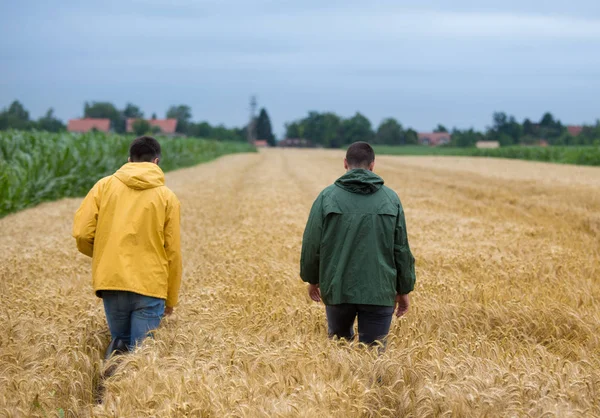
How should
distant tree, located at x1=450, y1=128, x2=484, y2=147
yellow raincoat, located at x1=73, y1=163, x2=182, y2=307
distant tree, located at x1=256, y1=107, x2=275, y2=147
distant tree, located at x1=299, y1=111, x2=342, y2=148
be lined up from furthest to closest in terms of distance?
1. distant tree, located at x1=256, y1=107, x2=275, y2=147
2. distant tree, located at x1=299, y1=111, x2=342, y2=148
3. distant tree, located at x1=450, y1=128, x2=484, y2=147
4. yellow raincoat, located at x1=73, y1=163, x2=182, y2=307

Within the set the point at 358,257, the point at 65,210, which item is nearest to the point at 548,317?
the point at 358,257

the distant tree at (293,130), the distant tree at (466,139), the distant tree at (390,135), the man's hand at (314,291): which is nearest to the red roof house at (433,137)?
the distant tree at (293,130)

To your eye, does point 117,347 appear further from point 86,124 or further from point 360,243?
point 86,124

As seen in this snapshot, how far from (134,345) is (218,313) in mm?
953

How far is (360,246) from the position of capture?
15.1 feet

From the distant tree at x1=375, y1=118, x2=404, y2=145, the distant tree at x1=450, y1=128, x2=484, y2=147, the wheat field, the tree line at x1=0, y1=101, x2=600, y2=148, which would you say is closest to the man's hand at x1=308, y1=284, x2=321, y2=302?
the wheat field

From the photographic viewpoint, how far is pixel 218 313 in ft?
19.3

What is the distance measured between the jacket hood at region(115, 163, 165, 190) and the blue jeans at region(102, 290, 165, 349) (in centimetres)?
76

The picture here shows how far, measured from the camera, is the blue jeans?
16.3 feet

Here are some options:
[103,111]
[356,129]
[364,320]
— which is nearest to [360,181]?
[364,320]

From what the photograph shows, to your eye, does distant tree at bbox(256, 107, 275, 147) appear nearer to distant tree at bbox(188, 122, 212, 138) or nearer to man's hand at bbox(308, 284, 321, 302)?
distant tree at bbox(188, 122, 212, 138)

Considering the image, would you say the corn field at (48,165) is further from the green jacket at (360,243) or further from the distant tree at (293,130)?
the distant tree at (293,130)

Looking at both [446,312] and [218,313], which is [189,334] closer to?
[218,313]

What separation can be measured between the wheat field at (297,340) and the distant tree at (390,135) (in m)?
114
